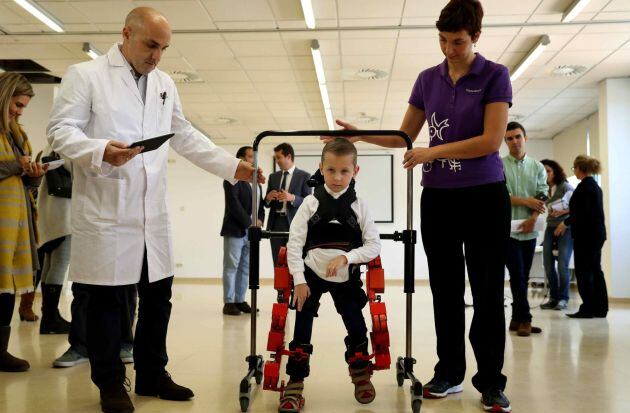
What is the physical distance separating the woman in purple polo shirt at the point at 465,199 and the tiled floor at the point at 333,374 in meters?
0.20

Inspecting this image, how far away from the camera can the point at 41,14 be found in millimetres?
6156

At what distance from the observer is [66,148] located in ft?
7.34

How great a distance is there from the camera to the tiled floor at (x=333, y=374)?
2.54m

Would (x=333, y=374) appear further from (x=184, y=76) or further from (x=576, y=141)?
(x=576, y=141)

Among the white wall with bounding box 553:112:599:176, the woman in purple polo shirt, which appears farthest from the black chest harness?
the white wall with bounding box 553:112:599:176

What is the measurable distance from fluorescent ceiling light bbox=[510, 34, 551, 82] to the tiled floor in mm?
3252

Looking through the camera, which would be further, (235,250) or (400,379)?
(235,250)

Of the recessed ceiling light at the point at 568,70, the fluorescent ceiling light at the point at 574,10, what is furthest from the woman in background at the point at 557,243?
the fluorescent ceiling light at the point at 574,10

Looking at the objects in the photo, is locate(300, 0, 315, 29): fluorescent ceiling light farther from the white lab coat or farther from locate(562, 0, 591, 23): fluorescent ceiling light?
the white lab coat

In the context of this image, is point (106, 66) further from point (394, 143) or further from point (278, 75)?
point (278, 75)

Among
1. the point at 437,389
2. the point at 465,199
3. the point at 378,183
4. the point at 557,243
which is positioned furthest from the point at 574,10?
the point at 378,183

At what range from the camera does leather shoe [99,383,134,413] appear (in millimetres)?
2348

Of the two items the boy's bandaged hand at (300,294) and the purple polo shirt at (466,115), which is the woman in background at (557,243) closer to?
the purple polo shirt at (466,115)

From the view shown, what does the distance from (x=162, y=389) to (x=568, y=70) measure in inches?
287
